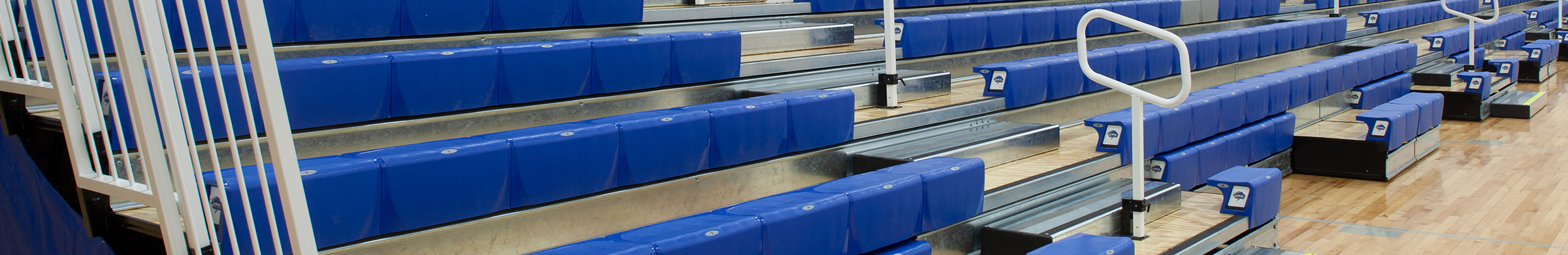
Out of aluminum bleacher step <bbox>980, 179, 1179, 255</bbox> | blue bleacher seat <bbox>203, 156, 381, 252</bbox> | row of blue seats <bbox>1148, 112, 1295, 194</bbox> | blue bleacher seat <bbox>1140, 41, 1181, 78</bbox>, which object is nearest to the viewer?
blue bleacher seat <bbox>203, 156, 381, 252</bbox>

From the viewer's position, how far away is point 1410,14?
3.74 m

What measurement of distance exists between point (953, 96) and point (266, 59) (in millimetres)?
1325

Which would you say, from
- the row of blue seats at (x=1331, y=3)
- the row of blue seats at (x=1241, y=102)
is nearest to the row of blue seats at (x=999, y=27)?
the row of blue seats at (x=1241, y=102)

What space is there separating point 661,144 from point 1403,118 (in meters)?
1.71

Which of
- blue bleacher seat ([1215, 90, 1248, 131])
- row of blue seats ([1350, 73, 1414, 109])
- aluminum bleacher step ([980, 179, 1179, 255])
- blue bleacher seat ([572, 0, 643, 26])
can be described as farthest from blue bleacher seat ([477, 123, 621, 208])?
row of blue seats ([1350, 73, 1414, 109])

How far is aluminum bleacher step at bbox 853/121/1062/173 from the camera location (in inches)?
52.4

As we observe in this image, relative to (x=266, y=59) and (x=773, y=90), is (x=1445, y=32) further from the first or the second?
(x=266, y=59)

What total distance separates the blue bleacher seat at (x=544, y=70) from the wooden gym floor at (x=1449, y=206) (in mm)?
1066

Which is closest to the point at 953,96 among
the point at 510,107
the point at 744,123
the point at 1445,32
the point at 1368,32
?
the point at 744,123

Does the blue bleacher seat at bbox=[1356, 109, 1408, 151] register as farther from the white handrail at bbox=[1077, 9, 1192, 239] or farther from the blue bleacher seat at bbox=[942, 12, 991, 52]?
the white handrail at bbox=[1077, 9, 1192, 239]

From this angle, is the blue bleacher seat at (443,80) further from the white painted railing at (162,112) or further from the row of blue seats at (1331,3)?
the row of blue seats at (1331,3)

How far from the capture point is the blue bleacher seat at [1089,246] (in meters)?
1.02

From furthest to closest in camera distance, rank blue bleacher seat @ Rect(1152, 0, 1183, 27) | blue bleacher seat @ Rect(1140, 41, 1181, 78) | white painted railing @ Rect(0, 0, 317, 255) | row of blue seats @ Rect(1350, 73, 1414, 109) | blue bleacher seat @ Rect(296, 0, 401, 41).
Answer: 1. row of blue seats @ Rect(1350, 73, 1414, 109)
2. blue bleacher seat @ Rect(1152, 0, 1183, 27)
3. blue bleacher seat @ Rect(1140, 41, 1181, 78)
4. blue bleacher seat @ Rect(296, 0, 401, 41)
5. white painted railing @ Rect(0, 0, 317, 255)

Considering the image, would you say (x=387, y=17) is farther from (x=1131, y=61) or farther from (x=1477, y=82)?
(x=1477, y=82)
